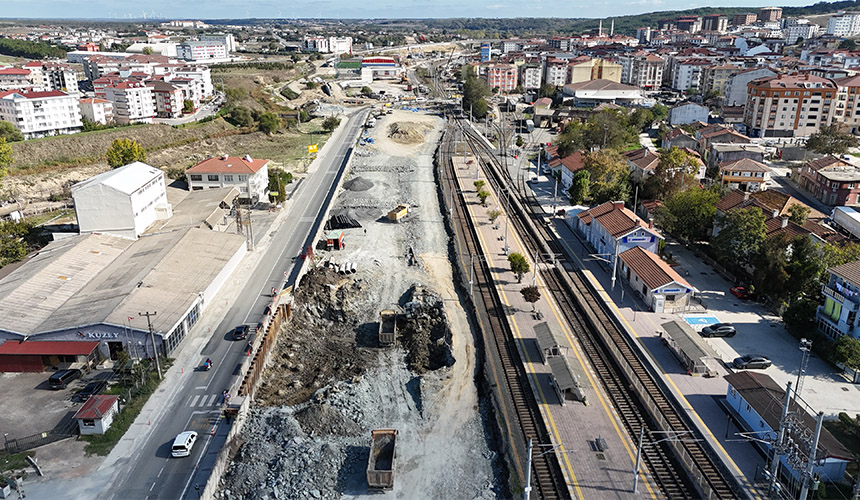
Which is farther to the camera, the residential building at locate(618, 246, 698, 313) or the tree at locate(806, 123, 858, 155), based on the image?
the tree at locate(806, 123, 858, 155)

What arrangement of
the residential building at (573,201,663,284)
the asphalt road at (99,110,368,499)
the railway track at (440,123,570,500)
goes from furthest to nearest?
1. the residential building at (573,201,663,284)
2. the railway track at (440,123,570,500)
3. the asphalt road at (99,110,368,499)

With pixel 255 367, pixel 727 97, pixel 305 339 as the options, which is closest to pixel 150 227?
pixel 305 339

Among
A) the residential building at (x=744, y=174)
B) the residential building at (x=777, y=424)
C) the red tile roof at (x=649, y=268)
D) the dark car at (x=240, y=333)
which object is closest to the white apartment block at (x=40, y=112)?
the dark car at (x=240, y=333)

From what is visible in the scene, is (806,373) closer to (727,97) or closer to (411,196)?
(411,196)

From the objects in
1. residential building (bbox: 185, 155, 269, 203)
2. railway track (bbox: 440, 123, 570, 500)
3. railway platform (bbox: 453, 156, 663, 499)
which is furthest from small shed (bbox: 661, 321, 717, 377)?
residential building (bbox: 185, 155, 269, 203)

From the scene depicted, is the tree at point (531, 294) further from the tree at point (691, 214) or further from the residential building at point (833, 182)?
the residential building at point (833, 182)

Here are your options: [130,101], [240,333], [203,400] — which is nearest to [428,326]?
[240,333]

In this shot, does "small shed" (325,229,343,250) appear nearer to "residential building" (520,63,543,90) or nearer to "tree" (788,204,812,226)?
"tree" (788,204,812,226)

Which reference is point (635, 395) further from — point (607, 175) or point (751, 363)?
point (607, 175)
